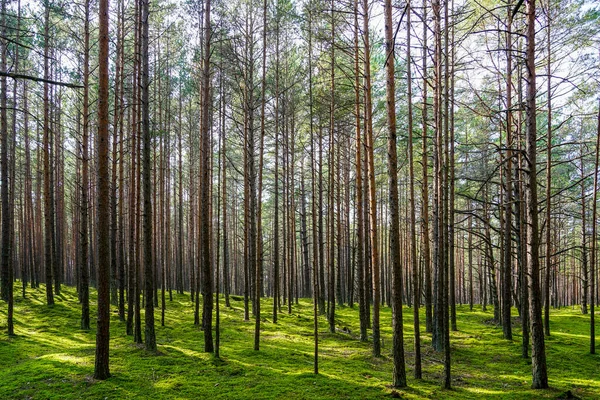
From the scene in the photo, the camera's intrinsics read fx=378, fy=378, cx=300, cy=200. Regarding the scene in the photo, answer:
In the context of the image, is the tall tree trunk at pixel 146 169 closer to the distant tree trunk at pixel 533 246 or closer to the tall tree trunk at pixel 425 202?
the tall tree trunk at pixel 425 202

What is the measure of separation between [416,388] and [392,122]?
5.70m

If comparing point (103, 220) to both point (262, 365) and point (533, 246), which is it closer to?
point (262, 365)

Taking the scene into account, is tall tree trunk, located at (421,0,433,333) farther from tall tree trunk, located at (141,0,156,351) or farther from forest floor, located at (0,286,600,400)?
tall tree trunk, located at (141,0,156,351)

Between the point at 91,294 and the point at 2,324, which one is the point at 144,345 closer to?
the point at 2,324

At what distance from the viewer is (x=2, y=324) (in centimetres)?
1391

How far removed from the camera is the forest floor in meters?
7.81

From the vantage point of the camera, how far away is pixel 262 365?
10047 mm

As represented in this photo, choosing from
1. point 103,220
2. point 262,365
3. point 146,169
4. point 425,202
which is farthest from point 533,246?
point 146,169

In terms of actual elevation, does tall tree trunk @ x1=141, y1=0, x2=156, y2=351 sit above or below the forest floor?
above

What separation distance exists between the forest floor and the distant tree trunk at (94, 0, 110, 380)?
26.8 inches

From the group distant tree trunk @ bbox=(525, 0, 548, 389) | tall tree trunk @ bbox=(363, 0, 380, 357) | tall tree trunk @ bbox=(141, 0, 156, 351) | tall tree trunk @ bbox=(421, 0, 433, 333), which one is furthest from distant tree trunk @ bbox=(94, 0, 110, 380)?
distant tree trunk @ bbox=(525, 0, 548, 389)

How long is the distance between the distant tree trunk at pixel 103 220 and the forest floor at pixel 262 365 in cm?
68

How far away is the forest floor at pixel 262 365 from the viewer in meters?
7.81

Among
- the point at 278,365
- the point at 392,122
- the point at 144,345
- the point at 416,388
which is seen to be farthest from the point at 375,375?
the point at 144,345
